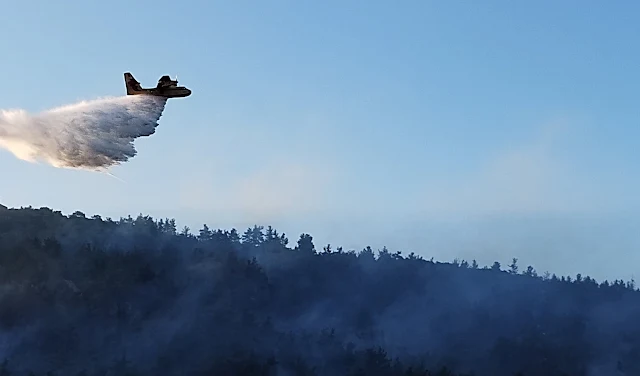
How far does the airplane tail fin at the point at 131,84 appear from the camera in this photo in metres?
58.9

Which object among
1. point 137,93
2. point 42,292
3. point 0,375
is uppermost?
point 137,93

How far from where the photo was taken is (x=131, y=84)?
194 ft

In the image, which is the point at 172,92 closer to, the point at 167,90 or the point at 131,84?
the point at 167,90

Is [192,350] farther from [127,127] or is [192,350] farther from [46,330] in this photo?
[127,127]

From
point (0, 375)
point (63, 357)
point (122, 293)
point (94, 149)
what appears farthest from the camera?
point (122, 293)

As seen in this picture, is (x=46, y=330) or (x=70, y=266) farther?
(x=70, y=266)

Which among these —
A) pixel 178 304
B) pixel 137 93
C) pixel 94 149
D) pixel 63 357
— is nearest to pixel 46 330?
pixel 63 357

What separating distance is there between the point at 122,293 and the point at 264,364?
39.7 m

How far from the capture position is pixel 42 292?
173875mm

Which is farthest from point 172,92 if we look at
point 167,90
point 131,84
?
point 131,84

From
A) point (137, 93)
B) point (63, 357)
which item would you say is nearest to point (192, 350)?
Result: point (63, 357)

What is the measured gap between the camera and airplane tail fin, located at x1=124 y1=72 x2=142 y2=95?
58875mm

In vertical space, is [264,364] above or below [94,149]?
below

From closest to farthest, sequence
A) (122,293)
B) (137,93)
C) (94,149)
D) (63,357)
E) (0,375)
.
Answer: (94,149)
(137,93)
(0,375)
(63,357)
(122,293)
